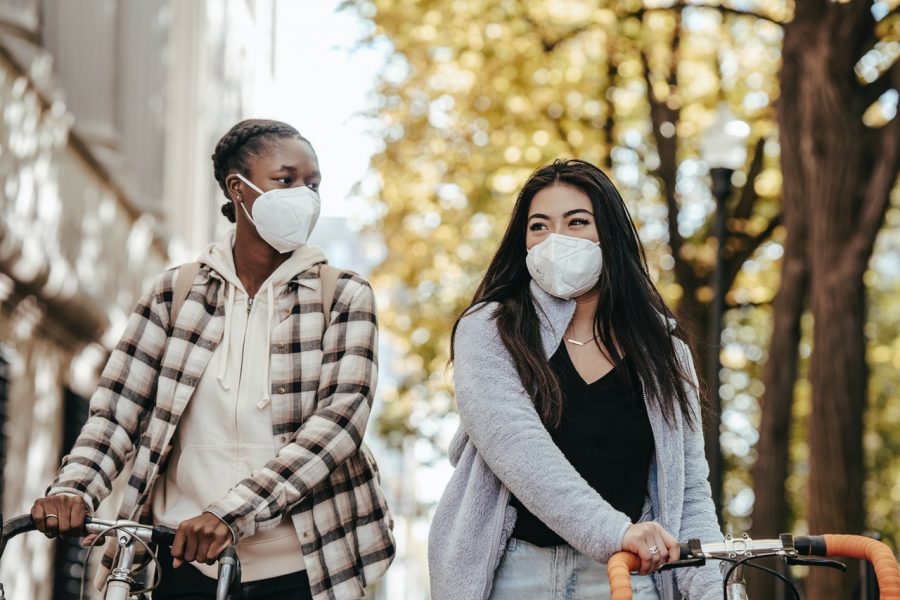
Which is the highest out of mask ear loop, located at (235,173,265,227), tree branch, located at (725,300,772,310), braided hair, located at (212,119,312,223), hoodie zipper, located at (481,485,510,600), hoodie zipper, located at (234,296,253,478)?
tree branch, located at (725,300,772,310)

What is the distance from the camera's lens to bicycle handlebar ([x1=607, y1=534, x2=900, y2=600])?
12.1 ft

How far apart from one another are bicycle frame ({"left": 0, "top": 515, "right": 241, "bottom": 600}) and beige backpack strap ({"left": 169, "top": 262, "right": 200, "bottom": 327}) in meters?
0.93

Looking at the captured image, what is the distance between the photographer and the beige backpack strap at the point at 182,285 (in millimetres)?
5164

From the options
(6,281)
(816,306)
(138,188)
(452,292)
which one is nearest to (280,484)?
(6,281)

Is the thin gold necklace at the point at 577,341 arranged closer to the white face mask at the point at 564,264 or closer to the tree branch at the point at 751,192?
the white face mask at the point at 564,264

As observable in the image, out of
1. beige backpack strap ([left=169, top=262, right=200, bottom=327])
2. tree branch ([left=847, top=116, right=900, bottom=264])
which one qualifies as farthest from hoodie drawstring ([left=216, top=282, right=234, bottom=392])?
tree branch ([left=847, top=116, right=900, bottom=264])

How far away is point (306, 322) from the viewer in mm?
5078

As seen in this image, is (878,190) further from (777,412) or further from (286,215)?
(286,215)

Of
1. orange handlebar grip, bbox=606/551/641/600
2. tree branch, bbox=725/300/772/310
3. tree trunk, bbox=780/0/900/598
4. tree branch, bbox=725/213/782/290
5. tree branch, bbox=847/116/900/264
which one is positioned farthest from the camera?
tree branch, bbox=725/300/772/310

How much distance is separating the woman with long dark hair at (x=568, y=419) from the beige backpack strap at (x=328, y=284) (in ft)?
1.80

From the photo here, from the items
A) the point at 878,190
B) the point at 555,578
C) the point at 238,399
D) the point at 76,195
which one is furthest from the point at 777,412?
the point at 555,578

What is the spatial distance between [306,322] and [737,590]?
1.75 m

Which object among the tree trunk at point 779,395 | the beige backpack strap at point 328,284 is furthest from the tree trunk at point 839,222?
the beige backpack strap at point 328,284

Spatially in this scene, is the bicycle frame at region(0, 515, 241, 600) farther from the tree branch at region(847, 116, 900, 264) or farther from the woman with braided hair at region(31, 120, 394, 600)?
the tree branch at region(847, 116, 900, 264)
